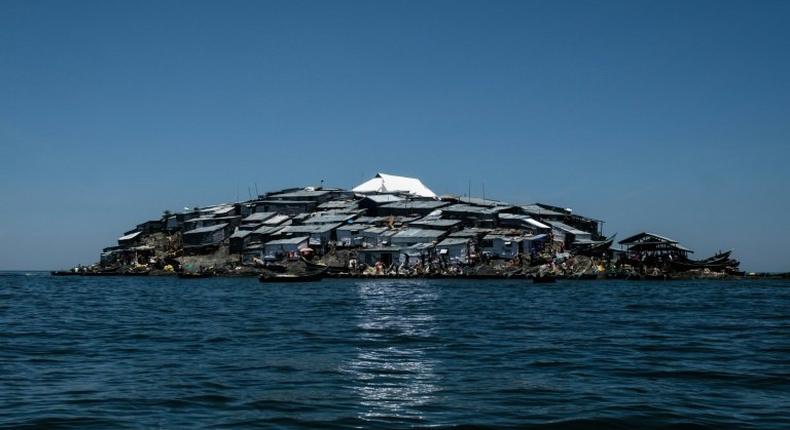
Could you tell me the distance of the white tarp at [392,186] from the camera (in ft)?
403

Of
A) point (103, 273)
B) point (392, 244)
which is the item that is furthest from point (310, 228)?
point (103, 273)

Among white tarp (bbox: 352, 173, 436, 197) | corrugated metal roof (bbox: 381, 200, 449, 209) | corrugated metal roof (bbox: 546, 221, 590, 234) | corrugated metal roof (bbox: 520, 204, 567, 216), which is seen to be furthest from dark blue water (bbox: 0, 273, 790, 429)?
white tarp (bbox: 352, 173, 436, 197)

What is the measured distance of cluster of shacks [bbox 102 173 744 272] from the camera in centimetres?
8925

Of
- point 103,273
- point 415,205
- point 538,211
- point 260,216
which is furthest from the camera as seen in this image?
point 260,216

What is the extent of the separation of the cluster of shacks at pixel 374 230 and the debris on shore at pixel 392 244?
0.51 ft

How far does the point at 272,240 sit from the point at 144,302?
174ft

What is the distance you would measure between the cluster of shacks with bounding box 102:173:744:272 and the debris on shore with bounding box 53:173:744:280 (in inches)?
6.1

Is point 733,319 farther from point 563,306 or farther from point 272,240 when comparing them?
point 272,240

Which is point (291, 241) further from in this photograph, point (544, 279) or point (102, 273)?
point (544, 279)

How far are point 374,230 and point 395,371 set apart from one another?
78106 mm

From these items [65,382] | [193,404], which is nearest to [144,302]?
[65,382]

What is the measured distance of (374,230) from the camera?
3782 inches

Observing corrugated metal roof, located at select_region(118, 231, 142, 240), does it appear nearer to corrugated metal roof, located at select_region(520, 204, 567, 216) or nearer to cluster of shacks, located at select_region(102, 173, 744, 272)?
cluster of shacks, located at select_region(102, 173, 744, 272)

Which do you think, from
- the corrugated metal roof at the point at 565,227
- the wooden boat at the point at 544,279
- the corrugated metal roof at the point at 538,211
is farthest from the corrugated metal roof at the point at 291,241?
the wooden boat at the point at 544,279
